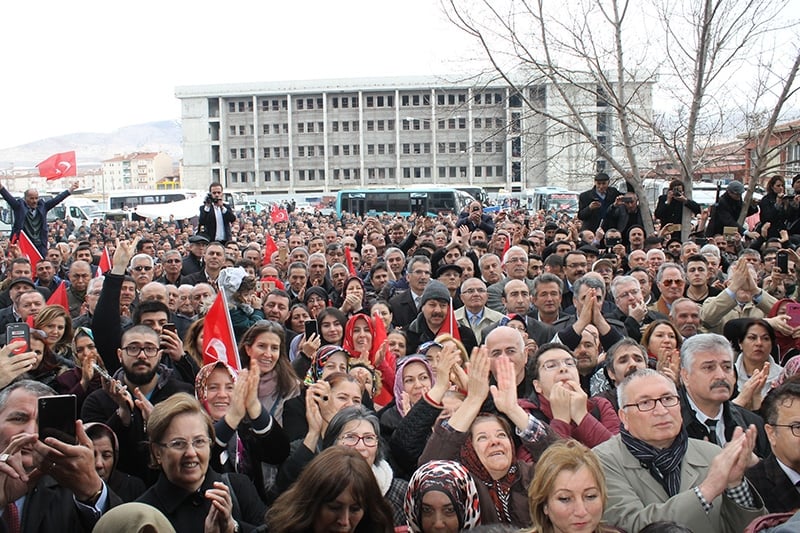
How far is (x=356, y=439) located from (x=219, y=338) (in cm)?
231

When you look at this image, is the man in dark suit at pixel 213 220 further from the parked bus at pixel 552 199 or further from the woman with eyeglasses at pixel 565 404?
the parked bus at pixel 552 199

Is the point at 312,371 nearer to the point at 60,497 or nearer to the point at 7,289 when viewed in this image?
the point at 60,497

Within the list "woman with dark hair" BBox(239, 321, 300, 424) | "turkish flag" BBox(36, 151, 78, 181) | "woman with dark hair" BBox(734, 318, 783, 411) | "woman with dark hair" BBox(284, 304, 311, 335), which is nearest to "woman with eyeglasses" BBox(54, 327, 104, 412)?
"woman with dark hair" BBox(239, 321, 300, 424)

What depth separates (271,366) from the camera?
18.7ft

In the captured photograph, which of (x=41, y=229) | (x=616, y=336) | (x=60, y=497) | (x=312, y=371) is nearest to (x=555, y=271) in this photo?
(x=616, y=336)

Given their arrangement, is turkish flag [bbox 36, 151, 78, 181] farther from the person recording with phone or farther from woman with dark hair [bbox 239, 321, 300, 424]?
woman with dark hair [bbox 239, 321, 300, 424]

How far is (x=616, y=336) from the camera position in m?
6.54

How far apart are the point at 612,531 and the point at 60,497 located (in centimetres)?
237

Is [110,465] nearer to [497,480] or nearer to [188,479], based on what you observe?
[188,479]

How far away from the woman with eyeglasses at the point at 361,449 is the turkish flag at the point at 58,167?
20151mm

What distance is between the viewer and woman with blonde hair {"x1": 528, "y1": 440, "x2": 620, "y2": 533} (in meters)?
3.35

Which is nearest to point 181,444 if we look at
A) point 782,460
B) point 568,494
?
point 568,494

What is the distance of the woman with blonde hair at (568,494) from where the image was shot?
3352mm

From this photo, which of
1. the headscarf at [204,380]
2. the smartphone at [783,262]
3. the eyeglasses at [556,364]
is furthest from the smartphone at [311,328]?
the smartphone at [783,262]
